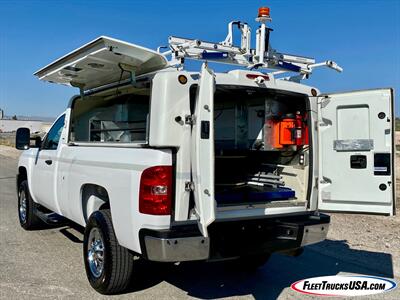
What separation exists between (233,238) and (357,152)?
5.66ft

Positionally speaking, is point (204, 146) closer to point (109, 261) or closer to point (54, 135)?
point (109, 261)

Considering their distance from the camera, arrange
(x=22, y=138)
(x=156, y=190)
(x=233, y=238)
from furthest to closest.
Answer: (x=22, y=138), (x=233, y=238), (x=156, y=190)

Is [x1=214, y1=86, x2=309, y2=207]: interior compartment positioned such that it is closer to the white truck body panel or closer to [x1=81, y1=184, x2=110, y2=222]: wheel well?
the white truck body panel

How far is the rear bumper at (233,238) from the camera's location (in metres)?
3.77

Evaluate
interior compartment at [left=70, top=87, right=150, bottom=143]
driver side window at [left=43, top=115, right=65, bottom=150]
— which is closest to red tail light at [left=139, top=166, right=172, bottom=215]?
interior compartment at [left=70, top=87, right=150, bottom=143]

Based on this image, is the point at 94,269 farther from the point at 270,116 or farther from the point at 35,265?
the point at 270,116

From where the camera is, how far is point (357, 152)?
480 cm

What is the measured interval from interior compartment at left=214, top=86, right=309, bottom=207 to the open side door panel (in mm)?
791

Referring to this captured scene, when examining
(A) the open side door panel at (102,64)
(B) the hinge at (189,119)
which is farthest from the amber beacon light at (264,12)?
(B) the hinge at (189,119)

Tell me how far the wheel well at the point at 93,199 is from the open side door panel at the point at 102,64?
1.29 metres

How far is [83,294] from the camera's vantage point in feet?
14.9

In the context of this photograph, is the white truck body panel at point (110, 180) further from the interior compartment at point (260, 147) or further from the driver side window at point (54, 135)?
the interior compartment at point (260, 147)

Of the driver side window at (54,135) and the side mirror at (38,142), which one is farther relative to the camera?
the side mirror at (38,142)

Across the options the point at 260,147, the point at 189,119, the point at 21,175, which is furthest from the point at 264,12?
the point at 21,175
